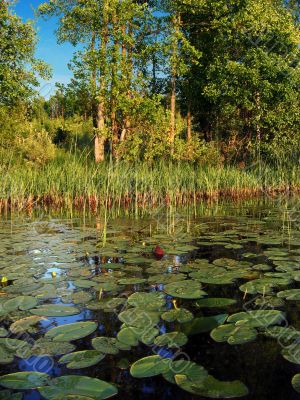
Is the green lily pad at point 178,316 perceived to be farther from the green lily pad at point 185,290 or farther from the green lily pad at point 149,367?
the green lily pad at point 149,367

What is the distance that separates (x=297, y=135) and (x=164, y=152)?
5.69 m

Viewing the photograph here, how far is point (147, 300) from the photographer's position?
9.63 ft

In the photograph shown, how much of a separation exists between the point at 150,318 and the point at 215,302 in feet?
1.77

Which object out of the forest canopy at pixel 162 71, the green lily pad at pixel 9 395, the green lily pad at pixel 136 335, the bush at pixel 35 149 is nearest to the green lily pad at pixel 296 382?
the green lily pad at pixel 136 335

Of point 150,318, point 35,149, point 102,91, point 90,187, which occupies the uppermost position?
point 102,91

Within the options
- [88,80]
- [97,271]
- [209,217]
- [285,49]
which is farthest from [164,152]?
[97,271]

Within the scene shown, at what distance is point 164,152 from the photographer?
45.8ft

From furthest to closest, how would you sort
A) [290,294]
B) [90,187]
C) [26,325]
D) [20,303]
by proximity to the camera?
[90,187] < [290,294] < [20,303] < [26,325]

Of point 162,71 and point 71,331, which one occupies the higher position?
point 162,71

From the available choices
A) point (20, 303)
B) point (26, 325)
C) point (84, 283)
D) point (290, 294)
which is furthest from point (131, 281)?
point (290, 294)

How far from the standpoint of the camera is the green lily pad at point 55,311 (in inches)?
106

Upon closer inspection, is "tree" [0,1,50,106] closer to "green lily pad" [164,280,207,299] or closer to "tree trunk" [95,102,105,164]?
"tree trunk" [95,102,105,164]

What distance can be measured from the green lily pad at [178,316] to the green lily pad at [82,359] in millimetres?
597

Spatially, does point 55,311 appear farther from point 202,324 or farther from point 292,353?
point 292,353
